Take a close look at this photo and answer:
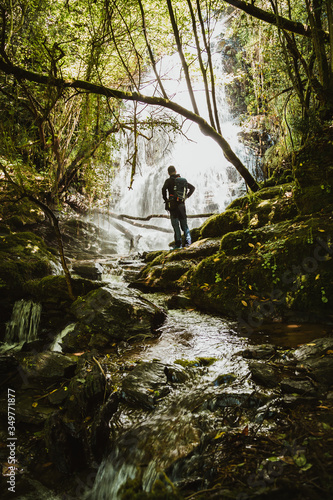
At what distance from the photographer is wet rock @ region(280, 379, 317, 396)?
7.68 feet

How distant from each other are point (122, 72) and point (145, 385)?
10.8 m

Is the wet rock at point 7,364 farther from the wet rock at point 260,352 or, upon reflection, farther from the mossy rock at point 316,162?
the mossy rock at point 316,162

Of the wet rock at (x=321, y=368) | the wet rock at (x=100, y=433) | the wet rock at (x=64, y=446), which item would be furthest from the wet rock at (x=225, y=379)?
the wet rock at (x=64, y=446)

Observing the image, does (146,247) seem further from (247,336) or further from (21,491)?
(21,491)

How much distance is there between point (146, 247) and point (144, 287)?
28.0ft

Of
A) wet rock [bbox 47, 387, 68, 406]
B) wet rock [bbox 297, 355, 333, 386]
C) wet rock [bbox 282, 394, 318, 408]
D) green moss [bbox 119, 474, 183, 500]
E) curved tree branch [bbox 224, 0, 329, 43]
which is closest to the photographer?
green moss [bbox 119, 474, 183, 500]

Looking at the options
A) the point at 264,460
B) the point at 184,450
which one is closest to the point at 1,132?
the point at 184,450

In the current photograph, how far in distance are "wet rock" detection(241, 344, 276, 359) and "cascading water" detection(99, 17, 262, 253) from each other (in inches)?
464

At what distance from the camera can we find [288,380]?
Result: 2539mm

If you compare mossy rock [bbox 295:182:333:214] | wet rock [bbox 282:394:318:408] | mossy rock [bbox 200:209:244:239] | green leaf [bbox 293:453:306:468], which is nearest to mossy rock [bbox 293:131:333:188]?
mossy rock [bbox 295:182:333:214]

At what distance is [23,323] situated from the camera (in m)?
5.86

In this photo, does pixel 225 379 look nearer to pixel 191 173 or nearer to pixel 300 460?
pixel 300 460

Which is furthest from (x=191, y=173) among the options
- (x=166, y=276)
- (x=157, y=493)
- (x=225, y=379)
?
(x=157, y=493)

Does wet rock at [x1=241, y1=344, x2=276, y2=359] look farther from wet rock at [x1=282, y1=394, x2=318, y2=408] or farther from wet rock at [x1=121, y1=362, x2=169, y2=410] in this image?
wet rock at [x1=121, y1=362, x2=169, y2=410]
